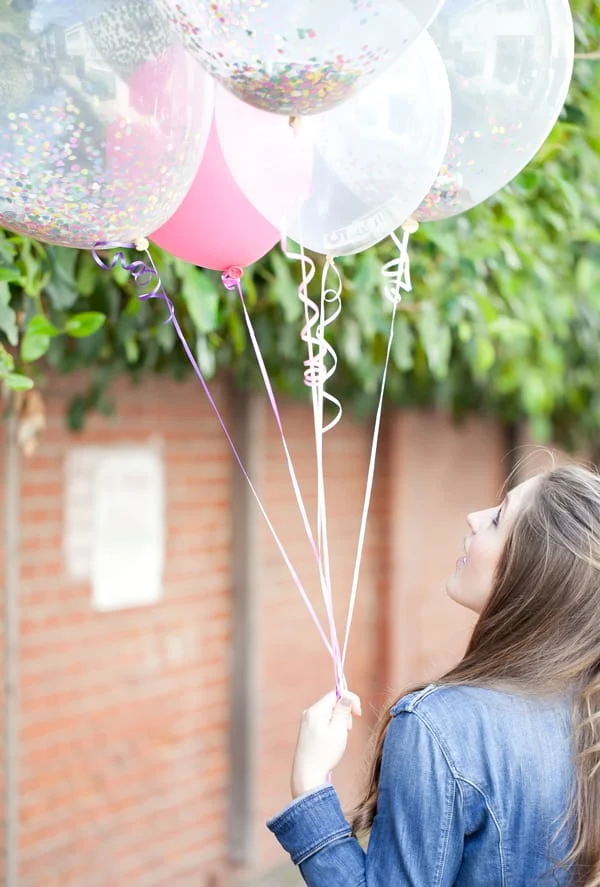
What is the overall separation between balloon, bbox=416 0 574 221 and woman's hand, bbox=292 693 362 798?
0.86 metres

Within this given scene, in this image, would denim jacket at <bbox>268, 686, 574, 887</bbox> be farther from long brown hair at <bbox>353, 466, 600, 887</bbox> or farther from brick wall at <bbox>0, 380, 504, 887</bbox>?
brick wall at <bbox>0, 380, 504, 887</bbox>

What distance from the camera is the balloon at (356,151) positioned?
1.51 meters

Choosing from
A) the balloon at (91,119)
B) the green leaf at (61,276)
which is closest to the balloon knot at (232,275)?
the balloon at (91,119)

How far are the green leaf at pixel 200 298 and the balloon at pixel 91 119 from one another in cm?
64

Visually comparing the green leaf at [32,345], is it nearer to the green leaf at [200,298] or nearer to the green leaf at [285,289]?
the green leaf at [200,298]

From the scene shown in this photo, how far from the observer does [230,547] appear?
4387mm

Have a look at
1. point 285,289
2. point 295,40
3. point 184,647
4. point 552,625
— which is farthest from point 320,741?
point 184,647

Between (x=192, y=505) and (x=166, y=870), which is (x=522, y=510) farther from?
(x=166, y=870)

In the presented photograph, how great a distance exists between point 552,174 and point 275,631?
8.96 ft

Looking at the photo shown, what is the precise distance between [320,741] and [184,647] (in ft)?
8.80

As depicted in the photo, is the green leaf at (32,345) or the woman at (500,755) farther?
the green leaf at (32,345)

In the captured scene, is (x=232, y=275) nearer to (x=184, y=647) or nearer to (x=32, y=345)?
(x=32, y=345)

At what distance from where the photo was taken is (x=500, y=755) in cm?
144

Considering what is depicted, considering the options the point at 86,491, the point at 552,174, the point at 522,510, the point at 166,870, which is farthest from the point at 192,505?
the point at 522,510
